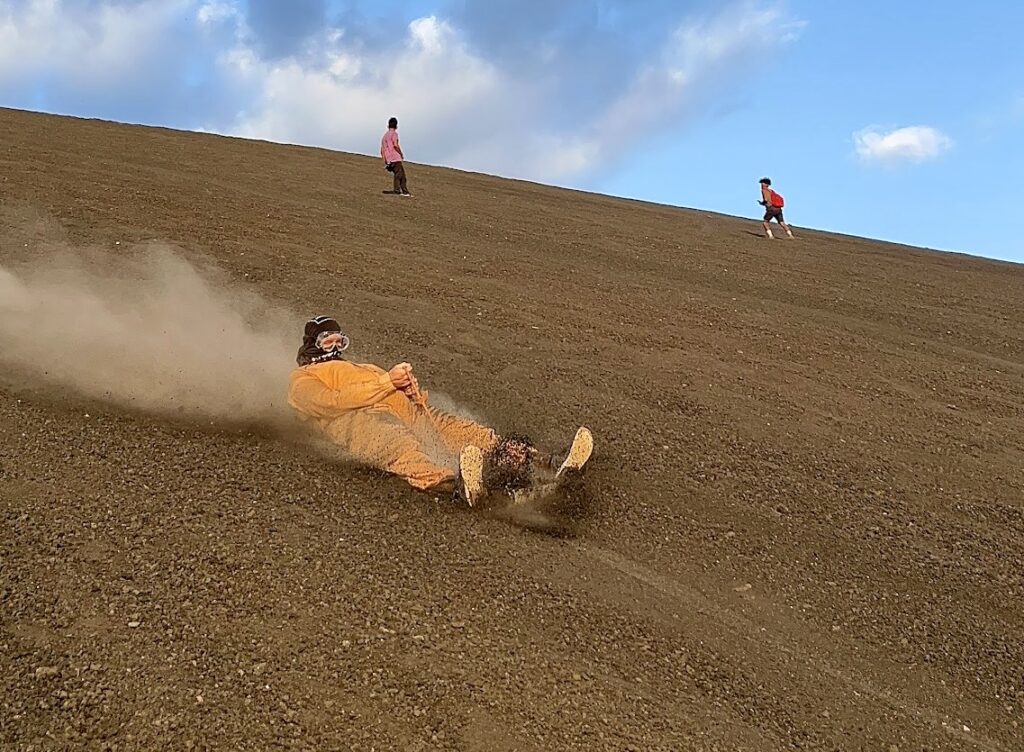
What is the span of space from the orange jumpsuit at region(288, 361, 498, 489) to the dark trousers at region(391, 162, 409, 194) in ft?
43.9

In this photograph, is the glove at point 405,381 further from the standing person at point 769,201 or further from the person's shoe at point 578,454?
the standing person at point 769,201

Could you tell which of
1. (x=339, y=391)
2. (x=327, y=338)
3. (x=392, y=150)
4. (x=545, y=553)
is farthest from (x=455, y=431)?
(x=392, y=150)

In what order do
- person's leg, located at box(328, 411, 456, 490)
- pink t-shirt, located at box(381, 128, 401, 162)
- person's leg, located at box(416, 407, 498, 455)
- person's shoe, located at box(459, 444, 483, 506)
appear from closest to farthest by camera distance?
person's shoe, located at box(459, 444, 483, 506) → person's leg, located at box(328, 411, 456, 490) → person's leg, located at box(416, 407, 498, 455) → pink t-shirt, located at box(381, 128, 401, 162)

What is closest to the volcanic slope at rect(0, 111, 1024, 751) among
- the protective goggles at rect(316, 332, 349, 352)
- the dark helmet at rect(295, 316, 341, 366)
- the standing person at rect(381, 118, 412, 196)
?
the dark helmet at rect(295, 316, 341, 366)

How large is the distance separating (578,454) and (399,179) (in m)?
14.2

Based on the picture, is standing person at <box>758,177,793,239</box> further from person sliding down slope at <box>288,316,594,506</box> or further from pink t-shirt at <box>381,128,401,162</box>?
person sliding down slope at <box>288,316,594,506</box>

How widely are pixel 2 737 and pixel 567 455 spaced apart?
11.3 ft

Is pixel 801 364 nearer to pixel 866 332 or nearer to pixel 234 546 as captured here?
pixel 866 332

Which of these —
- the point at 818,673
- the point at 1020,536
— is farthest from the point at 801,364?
the point at 818,673

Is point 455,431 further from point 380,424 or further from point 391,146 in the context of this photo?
point 391,146

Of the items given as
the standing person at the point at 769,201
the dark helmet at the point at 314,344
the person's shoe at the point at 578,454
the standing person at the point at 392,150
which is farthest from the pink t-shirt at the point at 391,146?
the person's shoe at the point at 578,454

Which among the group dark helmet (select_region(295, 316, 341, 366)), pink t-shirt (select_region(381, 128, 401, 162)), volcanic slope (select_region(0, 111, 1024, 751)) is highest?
pink t-shirt (select_region(381, 128, 401, 162))

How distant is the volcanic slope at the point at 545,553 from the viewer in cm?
353

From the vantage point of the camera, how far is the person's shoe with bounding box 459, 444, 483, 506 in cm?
515
